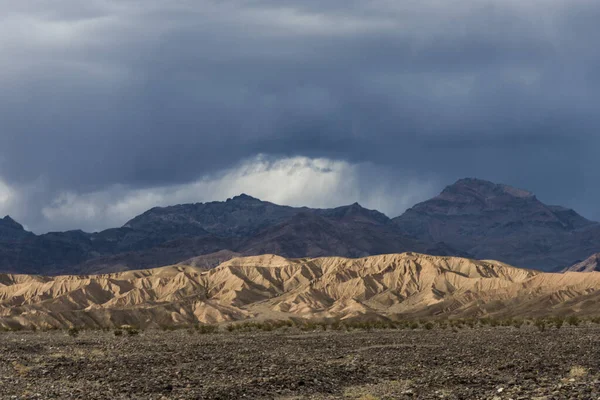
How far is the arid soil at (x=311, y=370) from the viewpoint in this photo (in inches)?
1478

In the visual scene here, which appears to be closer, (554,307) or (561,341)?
(561,341)

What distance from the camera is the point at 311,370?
47250mm

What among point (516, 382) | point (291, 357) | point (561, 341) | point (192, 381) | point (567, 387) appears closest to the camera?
point (567, 387)

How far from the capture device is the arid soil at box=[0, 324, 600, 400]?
3753 centimetres

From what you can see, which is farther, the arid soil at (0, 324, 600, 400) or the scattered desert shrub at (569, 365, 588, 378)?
the scattered desert shrub at (569, 365, 588, 378)

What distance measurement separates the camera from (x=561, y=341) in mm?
64688

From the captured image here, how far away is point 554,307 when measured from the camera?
176 metres

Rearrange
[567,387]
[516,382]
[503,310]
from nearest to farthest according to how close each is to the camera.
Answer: [567,387] < [516,382] < [503,310]

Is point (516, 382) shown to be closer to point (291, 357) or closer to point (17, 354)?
point (291, 357)

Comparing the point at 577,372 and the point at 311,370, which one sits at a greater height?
the point at 311,370

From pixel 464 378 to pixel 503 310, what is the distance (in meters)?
147

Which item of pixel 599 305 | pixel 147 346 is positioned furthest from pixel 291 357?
pixel 599 305

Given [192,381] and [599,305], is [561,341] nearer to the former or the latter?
[192,381]

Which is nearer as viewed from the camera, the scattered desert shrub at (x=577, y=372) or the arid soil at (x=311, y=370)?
the arid soil at (x=311, y=370)
